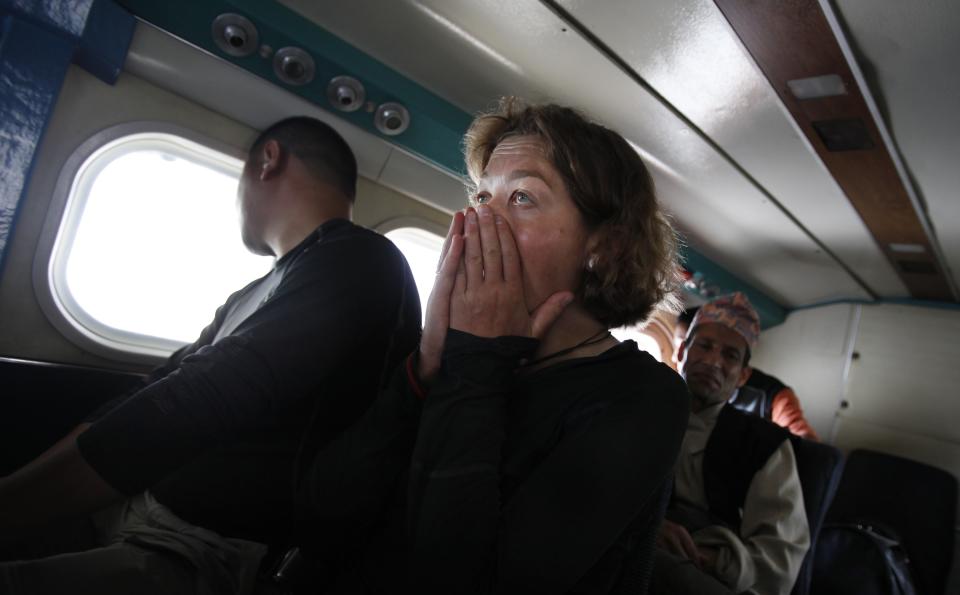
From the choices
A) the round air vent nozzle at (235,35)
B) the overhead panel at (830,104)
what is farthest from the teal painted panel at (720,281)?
the round air vent nozzle at (235,35)

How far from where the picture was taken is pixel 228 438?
1298 mm

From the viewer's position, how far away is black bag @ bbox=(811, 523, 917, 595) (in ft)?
10.0

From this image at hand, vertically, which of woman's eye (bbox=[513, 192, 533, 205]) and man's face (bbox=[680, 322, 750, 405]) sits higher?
woman's eye (bbox=[513, 192, 533, 205])

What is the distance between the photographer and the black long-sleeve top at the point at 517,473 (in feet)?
2.75

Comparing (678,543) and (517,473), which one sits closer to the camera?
(517,473)

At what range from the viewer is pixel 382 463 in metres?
1.08

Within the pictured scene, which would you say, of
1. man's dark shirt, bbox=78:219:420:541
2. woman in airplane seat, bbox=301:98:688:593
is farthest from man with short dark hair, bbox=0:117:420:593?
woman in airplane seat, bbox=301:98:688:593

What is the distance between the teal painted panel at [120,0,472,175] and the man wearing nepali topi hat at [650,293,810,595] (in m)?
1.78

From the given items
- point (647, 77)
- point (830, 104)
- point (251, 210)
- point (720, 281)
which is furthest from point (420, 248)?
point (720, 281)

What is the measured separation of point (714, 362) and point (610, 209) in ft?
5.97

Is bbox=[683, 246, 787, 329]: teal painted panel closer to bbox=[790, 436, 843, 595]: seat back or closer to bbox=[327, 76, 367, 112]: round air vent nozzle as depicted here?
bbox=[790, 436, 843, 595]: seat back

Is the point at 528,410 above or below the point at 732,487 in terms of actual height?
above

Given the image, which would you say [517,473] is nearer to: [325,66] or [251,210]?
[251,210]

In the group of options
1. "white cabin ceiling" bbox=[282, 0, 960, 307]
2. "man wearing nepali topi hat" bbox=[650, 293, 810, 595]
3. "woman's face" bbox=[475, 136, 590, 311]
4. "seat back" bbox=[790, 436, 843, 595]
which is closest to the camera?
"woman's face" bbox=[475, 136, 590, 311]
